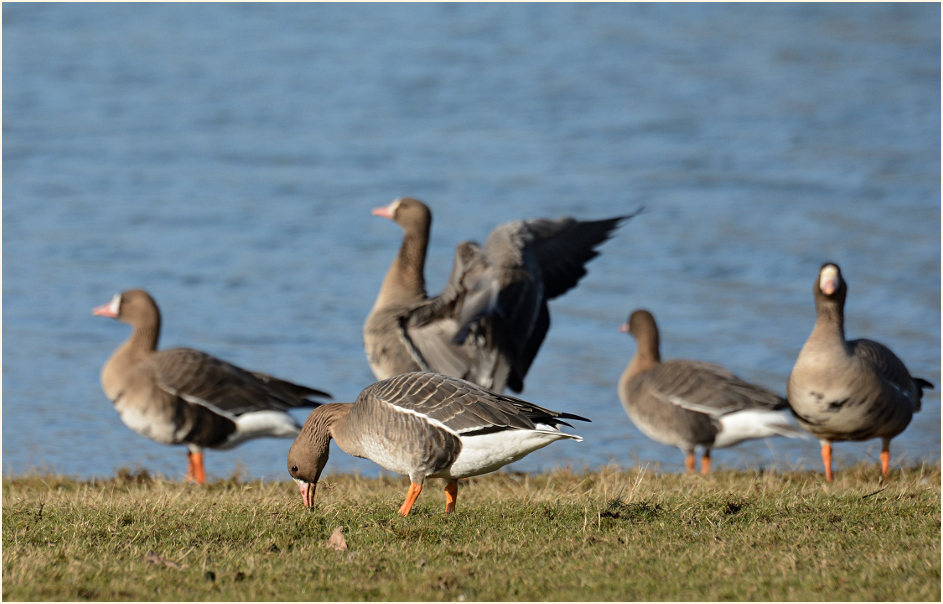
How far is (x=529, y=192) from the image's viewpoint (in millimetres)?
21562

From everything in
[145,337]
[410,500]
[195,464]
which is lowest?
[195,464]

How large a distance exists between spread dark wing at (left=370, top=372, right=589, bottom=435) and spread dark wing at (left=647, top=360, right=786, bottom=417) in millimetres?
3451

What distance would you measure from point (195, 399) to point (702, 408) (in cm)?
411

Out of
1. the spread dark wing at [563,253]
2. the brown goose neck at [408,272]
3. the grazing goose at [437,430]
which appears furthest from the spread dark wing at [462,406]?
the spread dark wing at [563,253]

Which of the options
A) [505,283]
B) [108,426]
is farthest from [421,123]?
[505,283]

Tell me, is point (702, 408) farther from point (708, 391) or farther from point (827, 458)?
point (827, 458)

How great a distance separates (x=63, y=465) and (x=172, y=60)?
24.3m

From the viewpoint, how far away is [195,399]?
32.8ft

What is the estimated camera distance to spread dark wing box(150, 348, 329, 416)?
33.0 feet

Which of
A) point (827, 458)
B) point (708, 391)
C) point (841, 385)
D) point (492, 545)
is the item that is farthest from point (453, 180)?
Answer: point (492, 545)

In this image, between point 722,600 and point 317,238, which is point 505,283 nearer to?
point 722,600

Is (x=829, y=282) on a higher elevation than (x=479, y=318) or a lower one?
higher

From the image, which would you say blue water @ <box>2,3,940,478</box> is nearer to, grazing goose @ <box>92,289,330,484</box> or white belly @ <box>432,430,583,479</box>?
grazing goose @ <box>92,289,330,484</box>

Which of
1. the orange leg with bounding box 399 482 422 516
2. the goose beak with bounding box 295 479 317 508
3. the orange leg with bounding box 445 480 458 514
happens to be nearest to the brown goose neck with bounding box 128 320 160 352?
the goose beak with bounding box 295 479 317 508
